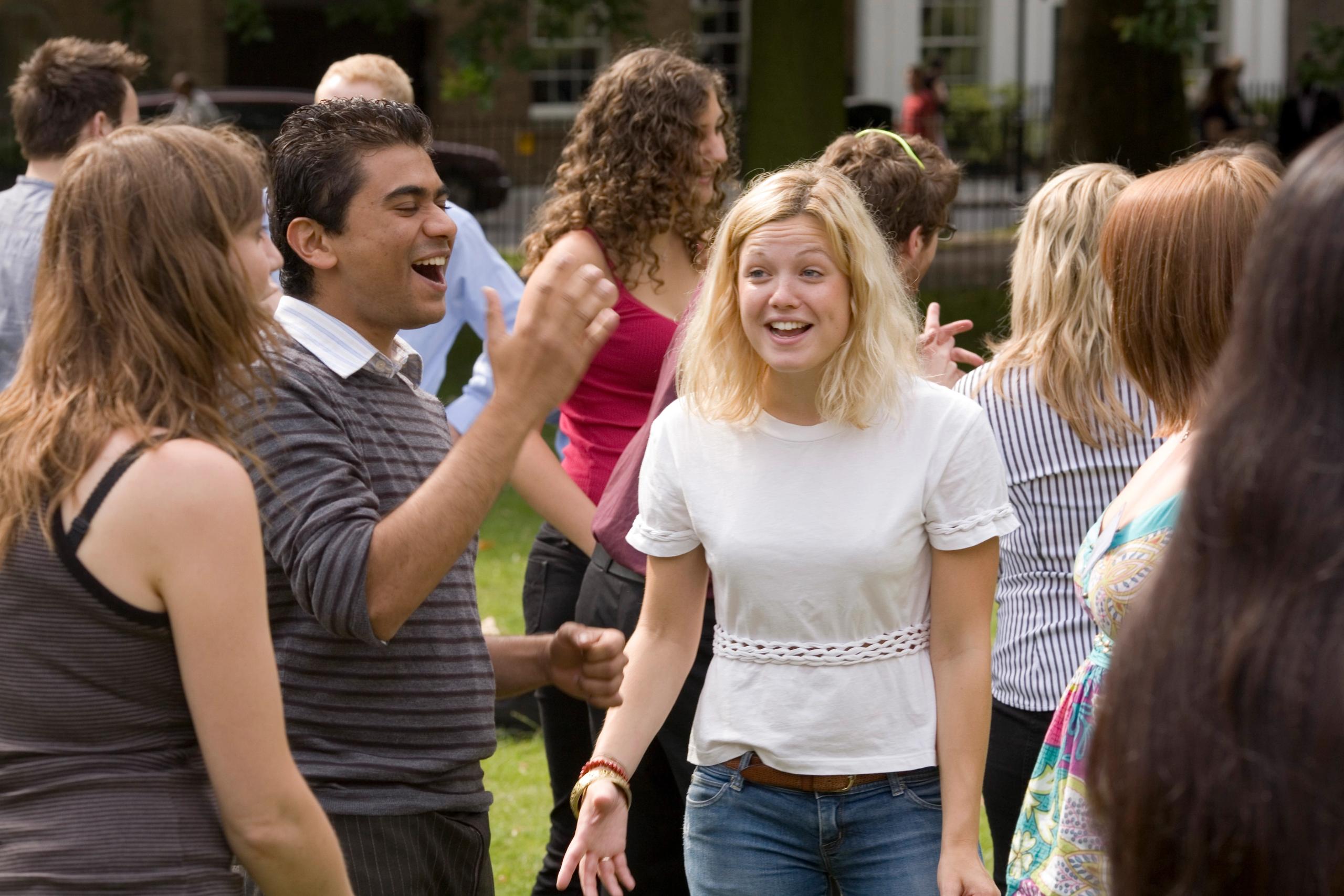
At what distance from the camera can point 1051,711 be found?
10.2 ft

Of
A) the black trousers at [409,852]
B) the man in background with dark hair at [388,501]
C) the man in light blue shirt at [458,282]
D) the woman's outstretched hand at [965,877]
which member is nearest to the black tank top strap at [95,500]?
the man in background with dark hair at [388,501]

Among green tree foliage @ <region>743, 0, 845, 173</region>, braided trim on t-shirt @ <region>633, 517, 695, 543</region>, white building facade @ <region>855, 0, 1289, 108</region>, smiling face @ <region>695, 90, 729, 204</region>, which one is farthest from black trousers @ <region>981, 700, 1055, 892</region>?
white building facade @ <region>855, 0, 1289, 108</region>

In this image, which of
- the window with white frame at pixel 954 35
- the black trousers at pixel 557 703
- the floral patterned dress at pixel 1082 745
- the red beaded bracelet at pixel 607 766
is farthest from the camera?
the window with white frame at pixel 954 35

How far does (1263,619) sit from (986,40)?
31287 mm

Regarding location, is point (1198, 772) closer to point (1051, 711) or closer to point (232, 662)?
point (232, 662)

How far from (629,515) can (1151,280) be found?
1224 millimetres

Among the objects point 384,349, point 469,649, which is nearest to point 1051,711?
point 469,649

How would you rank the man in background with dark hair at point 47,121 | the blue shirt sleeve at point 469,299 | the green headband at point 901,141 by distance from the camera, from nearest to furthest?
the green headband at point 901,141 → the man in background with dark hair at point 47,121 → the blue shirt sleeve at point 469,299

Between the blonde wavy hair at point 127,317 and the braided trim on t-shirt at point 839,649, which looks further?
the braided trim on t-shirt at point 839,649

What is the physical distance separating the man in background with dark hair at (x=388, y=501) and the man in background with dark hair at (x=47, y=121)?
219 centimetres

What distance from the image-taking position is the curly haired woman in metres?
3.69

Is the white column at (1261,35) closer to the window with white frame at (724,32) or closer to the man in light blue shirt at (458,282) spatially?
the window with white frame at (724,32)

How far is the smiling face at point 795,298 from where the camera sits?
2.69 m

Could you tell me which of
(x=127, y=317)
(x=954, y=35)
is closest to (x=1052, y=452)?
(x=127, y=317)
